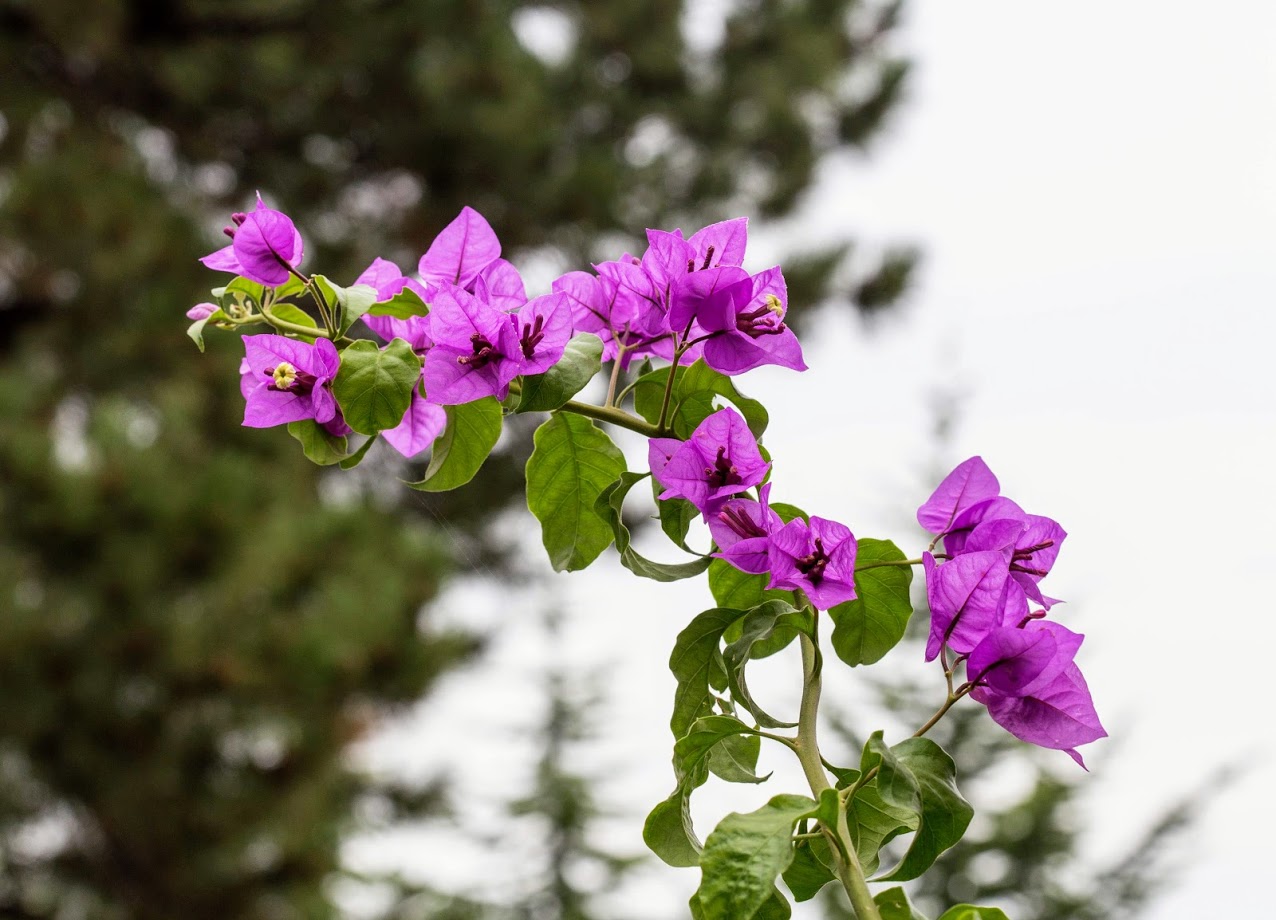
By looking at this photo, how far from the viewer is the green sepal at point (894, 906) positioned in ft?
0.91

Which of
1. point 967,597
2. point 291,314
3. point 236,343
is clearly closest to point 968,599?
point 967,597

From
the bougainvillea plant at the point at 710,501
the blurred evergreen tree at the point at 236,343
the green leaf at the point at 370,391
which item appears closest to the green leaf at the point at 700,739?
the bougainvillea plant at the point at 710,501

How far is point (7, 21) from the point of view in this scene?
12.9ft

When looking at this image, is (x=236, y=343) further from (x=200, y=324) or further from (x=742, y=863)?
(x=742, y=863)

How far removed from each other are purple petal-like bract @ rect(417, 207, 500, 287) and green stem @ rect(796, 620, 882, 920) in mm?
139

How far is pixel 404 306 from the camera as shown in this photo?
1.08ft

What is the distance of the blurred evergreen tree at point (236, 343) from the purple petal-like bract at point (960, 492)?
9.12 feet

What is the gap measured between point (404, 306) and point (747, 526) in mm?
108

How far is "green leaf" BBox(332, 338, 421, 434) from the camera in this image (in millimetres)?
300

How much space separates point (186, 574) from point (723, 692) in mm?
2906

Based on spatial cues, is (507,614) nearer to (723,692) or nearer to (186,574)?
(186,574)

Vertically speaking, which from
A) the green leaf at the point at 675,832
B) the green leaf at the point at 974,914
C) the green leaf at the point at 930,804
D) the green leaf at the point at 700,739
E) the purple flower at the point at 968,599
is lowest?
the green leaf at the point at 974,914

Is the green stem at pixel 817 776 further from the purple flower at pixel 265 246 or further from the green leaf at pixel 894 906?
the purple flower at pixel 265 246

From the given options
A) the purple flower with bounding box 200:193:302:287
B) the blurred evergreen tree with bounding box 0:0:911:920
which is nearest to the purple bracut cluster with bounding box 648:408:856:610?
the purple flower with bounding box 200:193:302:287
